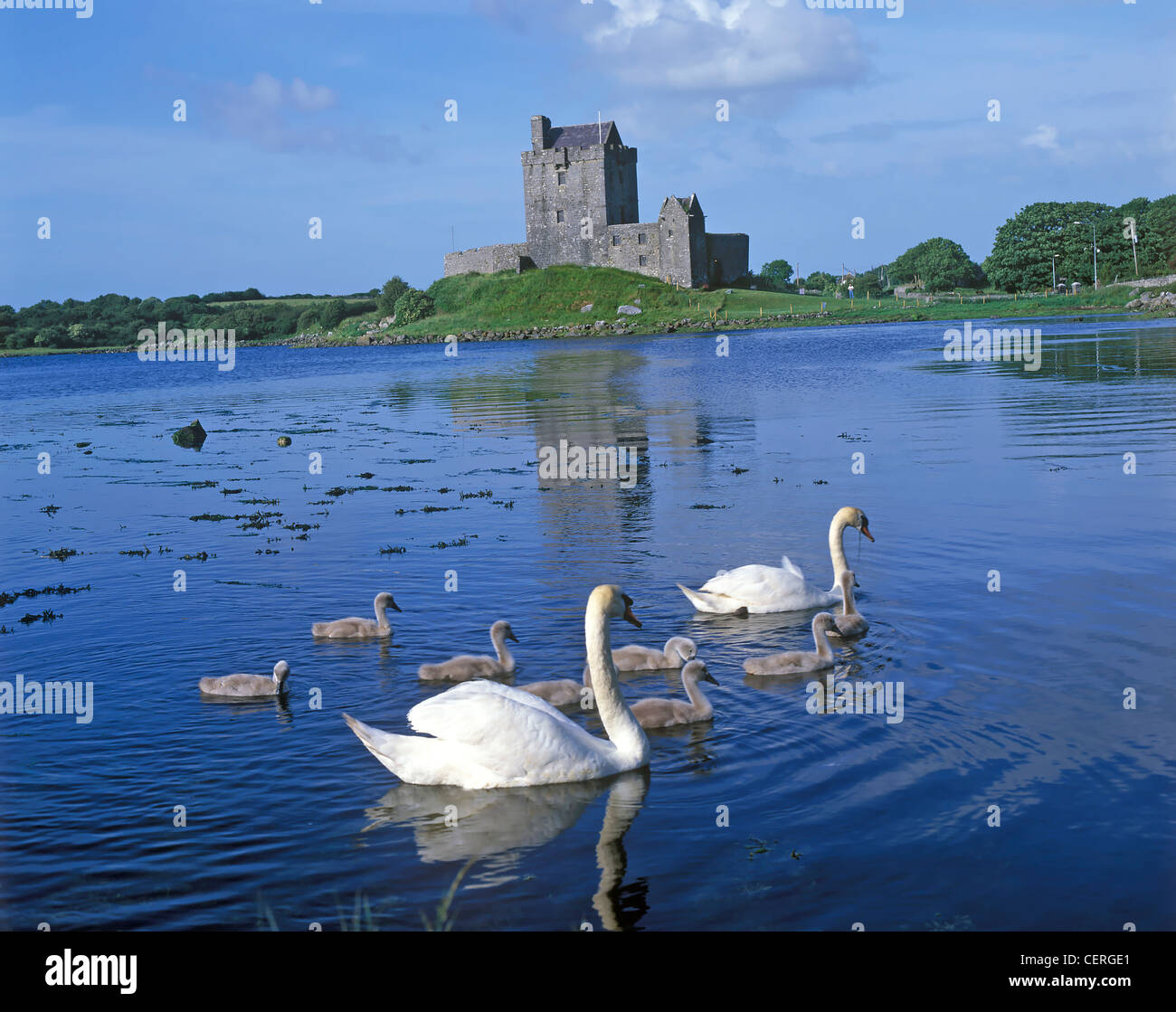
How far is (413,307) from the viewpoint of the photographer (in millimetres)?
155625

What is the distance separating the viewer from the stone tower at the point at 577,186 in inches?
5684

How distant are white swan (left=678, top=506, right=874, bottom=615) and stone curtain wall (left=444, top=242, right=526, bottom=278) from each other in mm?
143313

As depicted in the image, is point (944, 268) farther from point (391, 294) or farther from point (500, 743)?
point (500, 743)

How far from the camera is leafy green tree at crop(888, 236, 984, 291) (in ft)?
566

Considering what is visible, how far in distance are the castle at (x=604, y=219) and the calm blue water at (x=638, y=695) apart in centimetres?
11313

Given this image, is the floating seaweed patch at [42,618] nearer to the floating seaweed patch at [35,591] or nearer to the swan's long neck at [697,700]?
the floating seaweed patch at [35,591]

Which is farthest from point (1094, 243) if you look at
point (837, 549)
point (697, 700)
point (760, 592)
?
point (697, 700)

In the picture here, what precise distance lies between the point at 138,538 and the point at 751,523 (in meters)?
11.6

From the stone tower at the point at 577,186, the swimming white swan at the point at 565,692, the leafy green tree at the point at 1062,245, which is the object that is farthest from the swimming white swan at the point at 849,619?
the stone tower at the point at 577,186

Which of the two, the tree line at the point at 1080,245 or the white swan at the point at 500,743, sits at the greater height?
the tree line at the point at 1080,245

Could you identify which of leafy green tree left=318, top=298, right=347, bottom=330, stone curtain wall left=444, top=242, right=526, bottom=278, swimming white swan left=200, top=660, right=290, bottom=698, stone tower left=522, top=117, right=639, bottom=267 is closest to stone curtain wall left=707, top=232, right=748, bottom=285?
stone tower left=522, top=117, right=639, bottom=267

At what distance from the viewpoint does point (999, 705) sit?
10414mm
